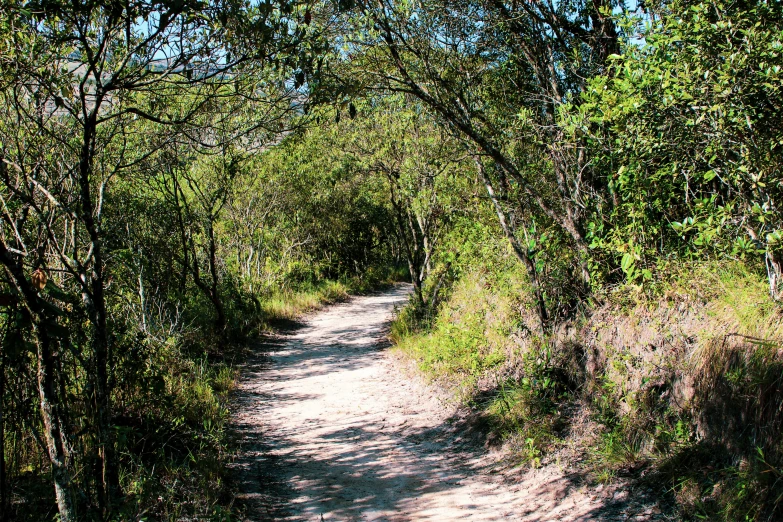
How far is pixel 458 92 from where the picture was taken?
6938mm

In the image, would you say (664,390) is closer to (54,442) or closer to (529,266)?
(529,266)

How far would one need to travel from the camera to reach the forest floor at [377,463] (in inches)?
198

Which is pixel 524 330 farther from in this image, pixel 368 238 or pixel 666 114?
pixel 368 238

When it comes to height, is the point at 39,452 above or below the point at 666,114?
below

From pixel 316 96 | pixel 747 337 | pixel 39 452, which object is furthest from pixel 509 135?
pixel 39 452

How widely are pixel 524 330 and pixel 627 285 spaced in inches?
74.7

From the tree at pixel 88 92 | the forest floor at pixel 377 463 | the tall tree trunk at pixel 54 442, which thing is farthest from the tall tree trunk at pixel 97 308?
the forest floor at pixel 377 463

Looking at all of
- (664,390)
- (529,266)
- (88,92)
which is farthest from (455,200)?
(88,92)

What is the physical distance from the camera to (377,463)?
247 inches

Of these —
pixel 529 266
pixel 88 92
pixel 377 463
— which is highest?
pixel 88 92

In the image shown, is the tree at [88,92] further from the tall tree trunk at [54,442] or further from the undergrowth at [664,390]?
the undergrowth at [664,390]

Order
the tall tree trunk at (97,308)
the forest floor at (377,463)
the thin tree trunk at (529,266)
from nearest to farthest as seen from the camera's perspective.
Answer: the tall tree trunk at (97,308) → the forest floor at (377,463) → the thin tree trunk at (529,266)

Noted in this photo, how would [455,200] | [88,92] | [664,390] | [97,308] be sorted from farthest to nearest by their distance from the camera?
[455,200] < [664,390] < [88,92] < [97,308]

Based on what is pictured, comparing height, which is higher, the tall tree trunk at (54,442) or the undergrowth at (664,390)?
the tall tree trunk at (54,442)
